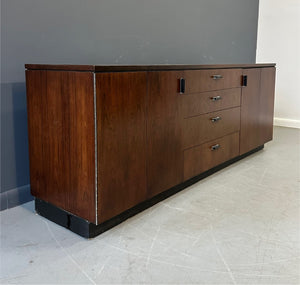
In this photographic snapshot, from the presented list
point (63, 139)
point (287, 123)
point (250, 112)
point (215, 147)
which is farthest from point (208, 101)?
point (287, 123)

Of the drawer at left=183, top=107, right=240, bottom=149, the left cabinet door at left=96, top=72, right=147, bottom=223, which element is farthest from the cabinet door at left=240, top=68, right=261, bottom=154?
the left cabinet door at left=96, top=72, right=147, bottom=223

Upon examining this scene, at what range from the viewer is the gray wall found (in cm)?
193

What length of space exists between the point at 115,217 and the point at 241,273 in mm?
651

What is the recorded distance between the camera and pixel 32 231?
169cm

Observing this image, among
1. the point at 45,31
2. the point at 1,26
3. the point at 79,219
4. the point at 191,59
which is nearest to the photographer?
the point at 79,219

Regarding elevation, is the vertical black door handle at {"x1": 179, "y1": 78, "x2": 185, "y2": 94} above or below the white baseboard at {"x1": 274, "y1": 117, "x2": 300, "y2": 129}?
above

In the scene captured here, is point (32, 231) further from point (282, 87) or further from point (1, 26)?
point (282, 87)

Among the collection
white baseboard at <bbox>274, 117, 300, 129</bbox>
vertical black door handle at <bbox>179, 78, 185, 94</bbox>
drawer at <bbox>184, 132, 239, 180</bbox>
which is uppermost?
vertical black door handle at <bbox>179, 78, 185, 94</bbox>

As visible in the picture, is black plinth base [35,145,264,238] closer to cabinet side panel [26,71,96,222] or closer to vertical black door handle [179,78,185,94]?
cabinet side panel [26,71,96,222]

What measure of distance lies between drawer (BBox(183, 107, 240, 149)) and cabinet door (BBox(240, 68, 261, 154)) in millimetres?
126

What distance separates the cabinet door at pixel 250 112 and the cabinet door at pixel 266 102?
8 cm

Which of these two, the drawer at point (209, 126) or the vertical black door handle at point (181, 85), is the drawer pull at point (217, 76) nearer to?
the drawer at point (209, 126)

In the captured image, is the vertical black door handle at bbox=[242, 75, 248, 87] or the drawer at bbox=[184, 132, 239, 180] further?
the vertical black door handle at bbox=[242, 75, 248, 87]

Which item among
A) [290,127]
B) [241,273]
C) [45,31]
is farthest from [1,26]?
[290,127]
